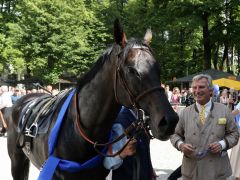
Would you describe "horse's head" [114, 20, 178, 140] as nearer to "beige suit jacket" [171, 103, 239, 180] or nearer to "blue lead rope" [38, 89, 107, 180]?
"blue lead rope" [38, 89, 107, 180]

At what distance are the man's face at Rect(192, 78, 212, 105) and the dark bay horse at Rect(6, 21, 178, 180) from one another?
1.16m

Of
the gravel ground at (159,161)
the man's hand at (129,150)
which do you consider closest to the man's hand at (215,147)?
the man's hand at (129,150)

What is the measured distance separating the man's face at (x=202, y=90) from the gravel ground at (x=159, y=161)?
3.83 meters

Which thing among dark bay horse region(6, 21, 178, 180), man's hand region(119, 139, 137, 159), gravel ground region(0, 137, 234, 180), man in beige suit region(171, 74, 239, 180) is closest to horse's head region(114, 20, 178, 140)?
dark bay horse region(6, 21, 178, 180)

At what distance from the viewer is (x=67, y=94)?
12.4 ft

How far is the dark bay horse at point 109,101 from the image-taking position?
269 centimetres

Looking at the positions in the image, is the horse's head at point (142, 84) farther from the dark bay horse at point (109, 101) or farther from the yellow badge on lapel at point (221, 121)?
the yellow badge on lapel at point (221, 121)

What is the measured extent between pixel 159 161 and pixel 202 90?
5.65 metres

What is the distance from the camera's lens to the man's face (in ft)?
13.3

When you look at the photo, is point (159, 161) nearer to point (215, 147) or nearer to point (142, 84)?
point (215, 147)

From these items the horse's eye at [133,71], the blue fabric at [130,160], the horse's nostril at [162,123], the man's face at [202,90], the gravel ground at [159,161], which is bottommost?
the gravel ground at [159,161]

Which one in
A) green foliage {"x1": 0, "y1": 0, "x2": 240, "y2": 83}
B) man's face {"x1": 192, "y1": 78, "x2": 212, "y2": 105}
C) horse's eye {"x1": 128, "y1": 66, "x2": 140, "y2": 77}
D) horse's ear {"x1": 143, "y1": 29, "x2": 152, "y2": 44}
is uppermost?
green foliage {"x1": 0, "y1": 0, "x2": 240, "y2": 83}

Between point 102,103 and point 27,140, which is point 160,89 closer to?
point 102,103

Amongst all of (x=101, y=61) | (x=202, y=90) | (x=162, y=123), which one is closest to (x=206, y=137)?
(x=202, y=90)
